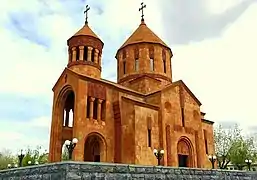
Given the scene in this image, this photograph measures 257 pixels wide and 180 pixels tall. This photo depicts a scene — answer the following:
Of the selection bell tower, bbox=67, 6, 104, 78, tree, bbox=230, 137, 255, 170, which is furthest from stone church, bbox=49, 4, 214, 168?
tree, bbox=230, 137, 255, 170

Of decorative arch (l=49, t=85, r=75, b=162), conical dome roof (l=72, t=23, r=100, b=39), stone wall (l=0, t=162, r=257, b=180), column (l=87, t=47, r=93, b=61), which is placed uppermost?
conical dome roof (l=72, t=23, r=100, b=39)

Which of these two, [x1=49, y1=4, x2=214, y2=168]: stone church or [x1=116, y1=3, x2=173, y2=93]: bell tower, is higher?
[x1=116, y1=3, x2=173, y2=93]: bell tower

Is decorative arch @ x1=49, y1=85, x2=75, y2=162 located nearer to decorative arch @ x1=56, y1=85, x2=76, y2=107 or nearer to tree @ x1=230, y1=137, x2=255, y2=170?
decorative arch @ x1=56, y1=85, x2=76, y2=107

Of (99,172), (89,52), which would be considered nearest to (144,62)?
(89,52)

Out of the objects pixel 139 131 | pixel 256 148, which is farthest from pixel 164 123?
pixel 256 148

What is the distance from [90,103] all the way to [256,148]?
24.8 meters

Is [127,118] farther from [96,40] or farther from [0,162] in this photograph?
[0,162]

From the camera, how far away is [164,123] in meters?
19.1

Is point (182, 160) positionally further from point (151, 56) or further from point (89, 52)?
point (89, 52)

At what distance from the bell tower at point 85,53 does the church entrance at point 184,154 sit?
8.12m

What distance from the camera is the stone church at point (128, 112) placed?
57.4ft

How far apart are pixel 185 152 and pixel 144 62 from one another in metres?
8.29

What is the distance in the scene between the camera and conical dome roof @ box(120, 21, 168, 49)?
24828 millimetres

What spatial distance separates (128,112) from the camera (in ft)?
59.4
